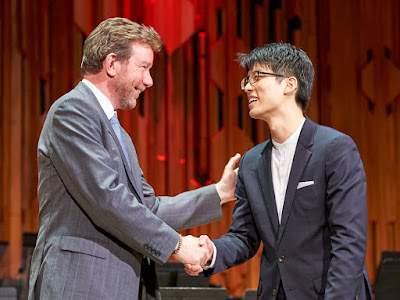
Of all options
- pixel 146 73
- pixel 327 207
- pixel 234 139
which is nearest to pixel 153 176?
pixel 234 139

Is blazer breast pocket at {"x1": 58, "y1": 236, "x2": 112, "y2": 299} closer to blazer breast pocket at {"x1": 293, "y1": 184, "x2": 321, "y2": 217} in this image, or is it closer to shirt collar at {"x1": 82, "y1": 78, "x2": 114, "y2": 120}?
shirt collar at {"x1": 82, "y1": 78, "x2": 114, "y2": 120}

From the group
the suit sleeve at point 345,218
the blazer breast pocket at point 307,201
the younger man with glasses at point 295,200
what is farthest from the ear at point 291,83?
the blazer breast pocket at point 307,201

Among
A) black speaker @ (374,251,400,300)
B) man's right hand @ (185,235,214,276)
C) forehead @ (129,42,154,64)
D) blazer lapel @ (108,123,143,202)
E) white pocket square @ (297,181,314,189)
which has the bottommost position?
black speaker @ (374,251,400,300)

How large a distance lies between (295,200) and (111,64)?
2.89ft

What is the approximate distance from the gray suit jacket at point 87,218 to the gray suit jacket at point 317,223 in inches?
15.0

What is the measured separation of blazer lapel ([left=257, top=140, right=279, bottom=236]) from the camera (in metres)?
2.37

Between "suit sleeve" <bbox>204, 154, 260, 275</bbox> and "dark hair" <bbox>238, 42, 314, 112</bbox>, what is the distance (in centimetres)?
38

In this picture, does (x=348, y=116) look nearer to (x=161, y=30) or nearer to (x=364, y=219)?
(x=161, y=30)

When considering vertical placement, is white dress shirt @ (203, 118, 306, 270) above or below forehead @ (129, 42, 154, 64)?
below

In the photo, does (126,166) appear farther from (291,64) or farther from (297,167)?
(291,64)

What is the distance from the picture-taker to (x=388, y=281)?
4047 mm

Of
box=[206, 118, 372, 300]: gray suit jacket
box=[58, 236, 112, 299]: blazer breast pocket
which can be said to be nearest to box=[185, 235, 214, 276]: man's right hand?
box=[206, 118, 372, 300]: gray suit jacket

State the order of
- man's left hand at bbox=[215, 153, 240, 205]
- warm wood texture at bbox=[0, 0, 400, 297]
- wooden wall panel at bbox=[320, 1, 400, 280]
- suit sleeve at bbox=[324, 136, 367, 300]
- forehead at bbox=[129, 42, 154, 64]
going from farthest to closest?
wooden wall panel at bbox=[320, 1, 400, 280]
warm wood texture at bbox=[0, 0, 400, 297]
man's left hand at bbox=[215, 153, 240, 205]
forehead at bbox=[129, 42, 154, 64]
suit sleeve at bbox=[324, 136, 367, 300]

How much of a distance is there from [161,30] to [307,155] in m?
3.42
